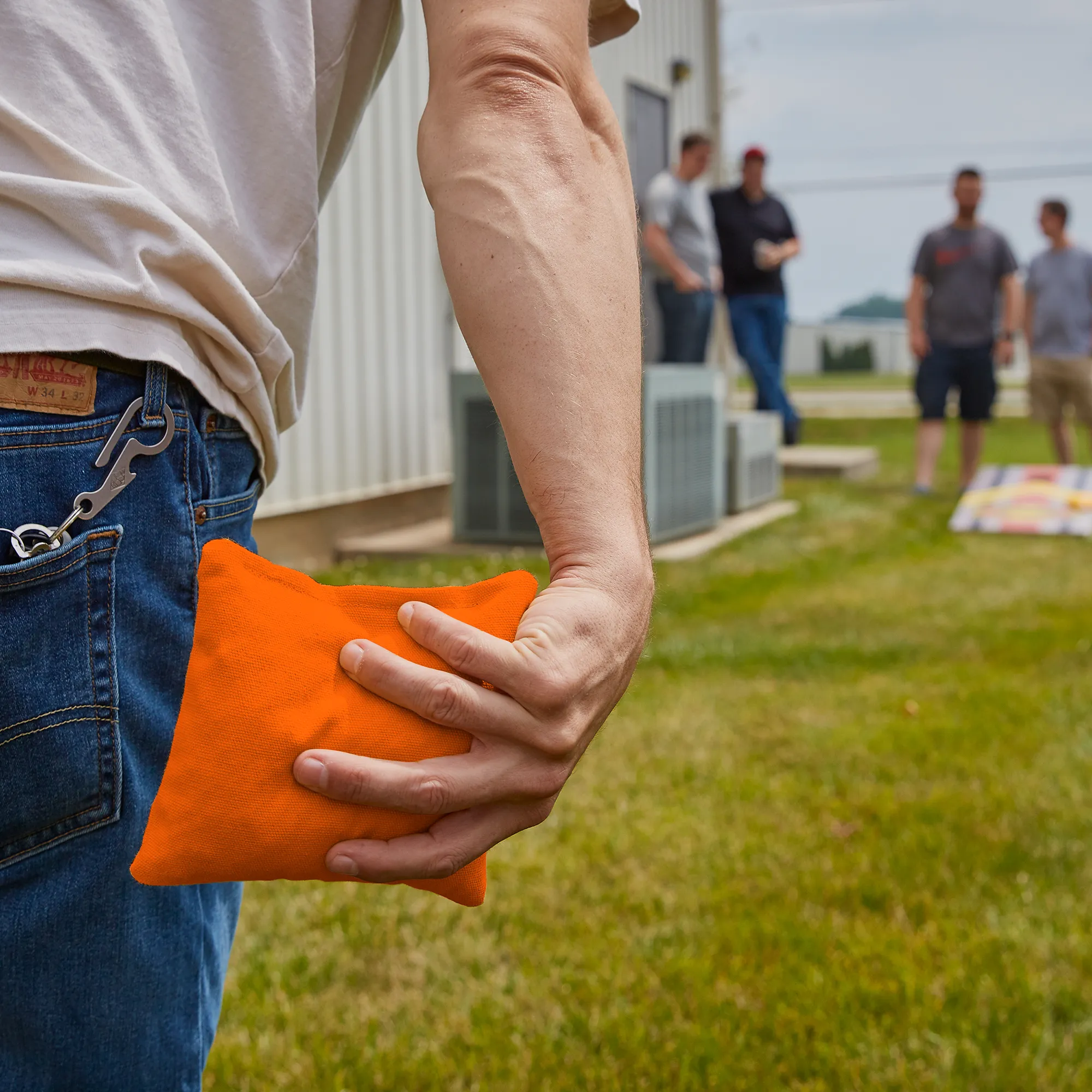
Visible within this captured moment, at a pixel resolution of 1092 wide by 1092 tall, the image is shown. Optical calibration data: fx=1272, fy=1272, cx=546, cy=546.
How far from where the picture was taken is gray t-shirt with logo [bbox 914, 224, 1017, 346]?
29.0 ft

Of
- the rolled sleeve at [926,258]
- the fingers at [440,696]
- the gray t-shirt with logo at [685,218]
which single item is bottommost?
the fingers at [440,696]

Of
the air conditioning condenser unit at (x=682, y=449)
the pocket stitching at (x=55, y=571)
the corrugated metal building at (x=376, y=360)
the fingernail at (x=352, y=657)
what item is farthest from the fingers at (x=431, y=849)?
the air conditioning condenser unit at (x=682, y=449)

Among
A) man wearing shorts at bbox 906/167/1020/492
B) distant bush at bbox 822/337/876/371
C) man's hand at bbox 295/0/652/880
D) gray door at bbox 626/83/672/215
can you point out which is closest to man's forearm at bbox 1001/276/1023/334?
man wearing shorts at bbox 906/167/1020/492

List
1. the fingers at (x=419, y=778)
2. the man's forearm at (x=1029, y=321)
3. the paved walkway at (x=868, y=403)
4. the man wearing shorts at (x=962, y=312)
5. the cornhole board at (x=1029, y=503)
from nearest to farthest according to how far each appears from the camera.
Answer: the fingers at (x=419, y=778) → the cornhole board at (x=1029, y=503) → the man wearing shorts at (x=962, y=312) → the man's forearm at (x=1029, y=321) → the paved walkway at (x=868, y=403)

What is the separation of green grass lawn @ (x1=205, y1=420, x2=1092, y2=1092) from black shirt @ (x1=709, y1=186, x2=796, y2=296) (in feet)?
18.5

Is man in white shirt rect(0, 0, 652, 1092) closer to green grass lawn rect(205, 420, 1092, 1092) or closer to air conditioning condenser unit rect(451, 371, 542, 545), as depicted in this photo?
green grass lawn rect(205, 420, 1092, 1092)

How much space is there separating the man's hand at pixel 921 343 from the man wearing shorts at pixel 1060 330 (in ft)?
4.49

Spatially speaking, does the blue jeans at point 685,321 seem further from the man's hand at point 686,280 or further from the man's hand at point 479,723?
the man's hand at point 479,723

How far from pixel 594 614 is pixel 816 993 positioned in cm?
178

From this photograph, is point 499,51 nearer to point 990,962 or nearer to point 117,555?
point 117,555

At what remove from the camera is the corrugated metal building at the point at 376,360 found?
629 cm

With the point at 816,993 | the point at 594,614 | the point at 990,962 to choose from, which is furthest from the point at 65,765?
the point at 990,962

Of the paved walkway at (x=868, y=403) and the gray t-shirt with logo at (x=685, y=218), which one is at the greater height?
the gray t-shirt with logo at (x=685, y=218)

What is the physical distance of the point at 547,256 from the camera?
93cm
